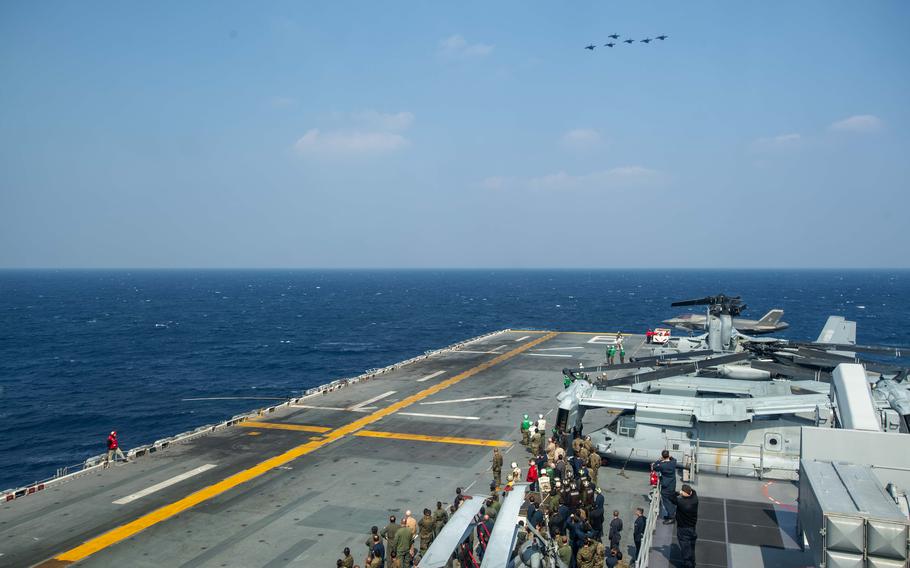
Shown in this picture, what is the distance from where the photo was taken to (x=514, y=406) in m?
32.8

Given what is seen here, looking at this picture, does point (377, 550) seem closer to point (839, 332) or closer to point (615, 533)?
point (615, 533)

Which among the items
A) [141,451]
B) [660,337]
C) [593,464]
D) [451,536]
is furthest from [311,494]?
[660,337]

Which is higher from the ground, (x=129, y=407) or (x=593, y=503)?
(x=593, y=503)

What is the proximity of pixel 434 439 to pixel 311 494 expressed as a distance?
7.58m

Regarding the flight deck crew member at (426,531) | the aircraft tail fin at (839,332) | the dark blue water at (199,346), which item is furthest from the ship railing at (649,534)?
the dark blue water at (199,346)

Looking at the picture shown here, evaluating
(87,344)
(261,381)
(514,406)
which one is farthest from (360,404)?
(87,344)

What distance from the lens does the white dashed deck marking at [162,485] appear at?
66.2 ft

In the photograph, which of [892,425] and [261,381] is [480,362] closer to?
[261,381]

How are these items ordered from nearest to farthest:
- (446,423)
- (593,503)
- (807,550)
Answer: (807,550), (593,503), (446,423)

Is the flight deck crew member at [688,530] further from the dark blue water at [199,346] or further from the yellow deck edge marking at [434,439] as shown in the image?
the dark blue water at [199,346]

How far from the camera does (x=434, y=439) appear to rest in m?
26.9

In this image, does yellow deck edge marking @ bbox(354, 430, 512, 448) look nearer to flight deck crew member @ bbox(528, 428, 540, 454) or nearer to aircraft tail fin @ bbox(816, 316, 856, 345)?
flight deck crew member @ bbox(528, 428, 540, 454)

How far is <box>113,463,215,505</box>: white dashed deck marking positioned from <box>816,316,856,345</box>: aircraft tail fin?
39.5m

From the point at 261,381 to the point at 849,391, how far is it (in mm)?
54471
